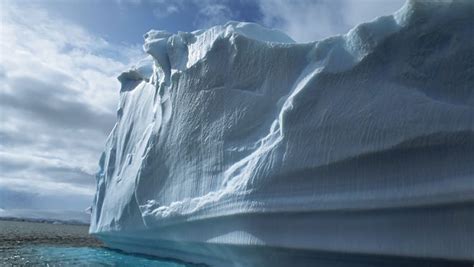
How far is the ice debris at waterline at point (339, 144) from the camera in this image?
15.4 feet

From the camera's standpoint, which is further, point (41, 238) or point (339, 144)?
point (41, 238)

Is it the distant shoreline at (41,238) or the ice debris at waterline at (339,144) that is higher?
the ice debris at waterline at (339,144)

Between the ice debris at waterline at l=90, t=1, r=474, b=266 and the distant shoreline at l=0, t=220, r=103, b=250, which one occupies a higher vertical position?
the ice debris at waterline at l=90, t=1, r=474, b=266

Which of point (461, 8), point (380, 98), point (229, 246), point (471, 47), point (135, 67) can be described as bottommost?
point (229, 246)

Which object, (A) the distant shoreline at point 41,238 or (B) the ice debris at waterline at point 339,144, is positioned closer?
(B) the ice debris at waterline at point 339,144

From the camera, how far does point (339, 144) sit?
516 cm

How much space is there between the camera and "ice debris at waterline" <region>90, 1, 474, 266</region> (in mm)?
4703

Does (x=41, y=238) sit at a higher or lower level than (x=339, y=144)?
lower

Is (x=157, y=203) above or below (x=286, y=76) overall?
below

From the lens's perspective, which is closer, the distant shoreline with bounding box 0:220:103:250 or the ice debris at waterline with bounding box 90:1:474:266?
the ice debris at waterline with bounding box 90:1:474:266

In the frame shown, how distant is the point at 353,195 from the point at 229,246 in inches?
78.4

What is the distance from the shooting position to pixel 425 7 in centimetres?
505

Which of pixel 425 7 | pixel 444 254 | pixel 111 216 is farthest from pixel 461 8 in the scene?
pixel 111 216

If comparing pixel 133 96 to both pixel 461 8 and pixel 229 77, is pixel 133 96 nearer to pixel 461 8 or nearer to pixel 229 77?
pixel 229 77
